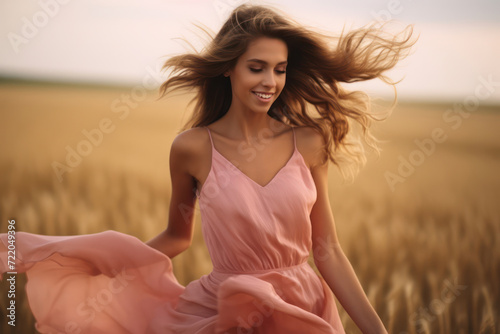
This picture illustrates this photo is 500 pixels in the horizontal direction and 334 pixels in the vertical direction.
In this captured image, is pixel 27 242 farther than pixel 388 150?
No

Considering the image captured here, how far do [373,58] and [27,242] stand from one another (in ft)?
4.84

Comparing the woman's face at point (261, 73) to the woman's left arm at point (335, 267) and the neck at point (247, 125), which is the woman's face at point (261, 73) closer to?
the neck at point (247, 125)

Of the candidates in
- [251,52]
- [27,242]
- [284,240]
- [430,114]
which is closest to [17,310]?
[27,242]

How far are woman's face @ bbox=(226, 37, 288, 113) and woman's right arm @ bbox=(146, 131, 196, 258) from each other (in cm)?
29

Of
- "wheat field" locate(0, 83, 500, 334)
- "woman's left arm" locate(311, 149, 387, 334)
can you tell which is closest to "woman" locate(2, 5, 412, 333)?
"woman's left arm" locate(311, 149, 387, 334)

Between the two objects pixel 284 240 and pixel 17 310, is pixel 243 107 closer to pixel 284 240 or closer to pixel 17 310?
pixel 284 240

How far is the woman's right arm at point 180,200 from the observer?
88.2 inches

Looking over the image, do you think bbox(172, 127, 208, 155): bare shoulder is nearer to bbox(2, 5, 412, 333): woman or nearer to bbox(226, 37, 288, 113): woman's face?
bbox(2, 5, 412, 333): woman

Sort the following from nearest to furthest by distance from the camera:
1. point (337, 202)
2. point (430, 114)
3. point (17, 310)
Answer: point (17, 310) → point (337, 202) → point (430, 114)

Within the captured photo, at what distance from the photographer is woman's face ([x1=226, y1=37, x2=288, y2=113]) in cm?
208

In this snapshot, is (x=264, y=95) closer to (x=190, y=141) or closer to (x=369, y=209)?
(x=190, y=141)

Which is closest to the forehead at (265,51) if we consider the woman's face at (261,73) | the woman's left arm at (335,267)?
the woman's face at (261,73)

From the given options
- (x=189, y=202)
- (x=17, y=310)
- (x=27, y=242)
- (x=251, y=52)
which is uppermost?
(x=251, y=52)

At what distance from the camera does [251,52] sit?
2.11 m
